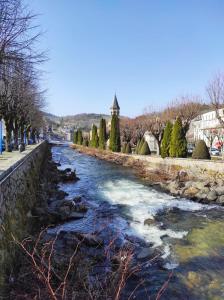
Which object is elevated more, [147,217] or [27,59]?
[27,59]

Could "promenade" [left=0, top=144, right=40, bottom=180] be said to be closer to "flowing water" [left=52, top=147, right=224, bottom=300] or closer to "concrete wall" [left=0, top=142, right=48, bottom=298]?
"concrete wall" [left=0, top=142, right=48, bottom=298]

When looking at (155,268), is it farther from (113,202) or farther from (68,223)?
(113,202)

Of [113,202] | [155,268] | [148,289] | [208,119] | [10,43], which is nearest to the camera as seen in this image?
[148,289]

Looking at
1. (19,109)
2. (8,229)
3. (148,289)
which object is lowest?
(148,289)

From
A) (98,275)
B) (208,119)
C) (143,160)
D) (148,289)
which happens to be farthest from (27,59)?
(208,119)

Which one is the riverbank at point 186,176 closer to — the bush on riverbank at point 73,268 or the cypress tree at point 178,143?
the cypress tree at point 178,143

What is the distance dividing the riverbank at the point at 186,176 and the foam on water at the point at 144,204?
108 centimetres

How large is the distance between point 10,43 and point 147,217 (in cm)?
989

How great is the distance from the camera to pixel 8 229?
848 cm

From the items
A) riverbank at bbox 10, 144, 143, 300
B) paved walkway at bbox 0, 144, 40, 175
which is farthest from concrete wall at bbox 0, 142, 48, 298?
paved walkway at bbox 0, 144, 40, 175

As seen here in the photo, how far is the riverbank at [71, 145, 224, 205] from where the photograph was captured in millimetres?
19047

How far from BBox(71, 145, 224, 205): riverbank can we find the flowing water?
121 cm

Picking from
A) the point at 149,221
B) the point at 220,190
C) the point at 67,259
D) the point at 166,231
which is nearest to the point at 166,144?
the point at 220,190

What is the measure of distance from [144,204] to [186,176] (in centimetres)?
883
